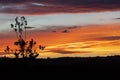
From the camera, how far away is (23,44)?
72.2m
